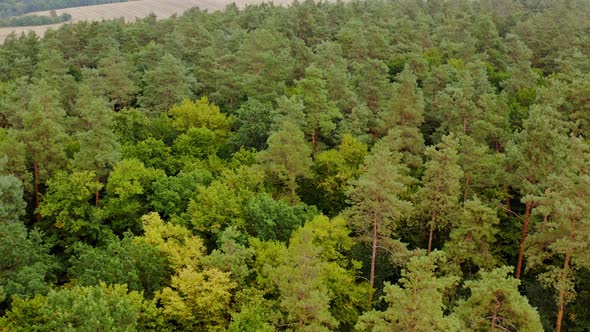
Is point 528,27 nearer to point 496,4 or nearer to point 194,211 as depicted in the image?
point 496,4

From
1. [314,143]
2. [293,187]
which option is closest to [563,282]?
[293,187]

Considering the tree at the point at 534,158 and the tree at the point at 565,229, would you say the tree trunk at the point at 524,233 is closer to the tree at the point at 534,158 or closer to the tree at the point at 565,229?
the tree at the point at 534,158

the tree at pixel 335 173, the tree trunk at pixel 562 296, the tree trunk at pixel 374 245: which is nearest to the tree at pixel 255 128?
the tree at pixel 335 173

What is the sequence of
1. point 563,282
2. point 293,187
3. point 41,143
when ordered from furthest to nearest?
point 41,143 < point 293,187 < point 563,282

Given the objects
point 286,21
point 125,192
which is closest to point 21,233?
point 125,192

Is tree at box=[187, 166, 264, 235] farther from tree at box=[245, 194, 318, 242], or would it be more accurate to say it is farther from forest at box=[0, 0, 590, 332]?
tree at box=[245, 194, 318, 242]

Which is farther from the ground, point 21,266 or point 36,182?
point 36,182

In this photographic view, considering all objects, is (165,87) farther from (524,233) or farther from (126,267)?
(524,233)

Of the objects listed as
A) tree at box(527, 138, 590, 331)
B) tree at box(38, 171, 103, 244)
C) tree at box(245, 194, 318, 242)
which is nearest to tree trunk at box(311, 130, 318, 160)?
tree at box(245, 194, 318, 242)
